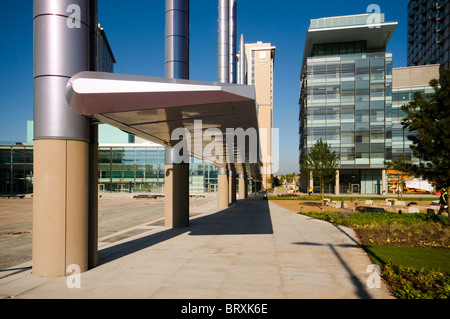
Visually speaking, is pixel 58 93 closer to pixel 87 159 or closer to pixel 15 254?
pixel 87 159

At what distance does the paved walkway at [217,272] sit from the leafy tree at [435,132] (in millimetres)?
6643

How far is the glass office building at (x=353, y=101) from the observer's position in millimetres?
62562

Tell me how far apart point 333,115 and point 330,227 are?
5232 centimetres

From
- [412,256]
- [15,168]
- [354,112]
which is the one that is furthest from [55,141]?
[15,168]

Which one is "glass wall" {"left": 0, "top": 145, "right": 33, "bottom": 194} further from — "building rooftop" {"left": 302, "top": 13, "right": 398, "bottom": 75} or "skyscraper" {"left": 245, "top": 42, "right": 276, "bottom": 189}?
"skyscraper" {"left": 245, "top": 42, "right": 276, "bottom": 189}

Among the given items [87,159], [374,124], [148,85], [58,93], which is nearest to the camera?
[148,85]

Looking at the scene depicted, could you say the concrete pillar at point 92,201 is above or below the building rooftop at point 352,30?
below

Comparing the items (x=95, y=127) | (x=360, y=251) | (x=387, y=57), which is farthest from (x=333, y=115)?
(x=95, y=127)

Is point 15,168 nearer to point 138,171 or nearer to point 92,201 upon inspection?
point 138,171

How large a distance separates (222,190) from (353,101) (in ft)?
145

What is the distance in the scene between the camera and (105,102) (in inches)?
275

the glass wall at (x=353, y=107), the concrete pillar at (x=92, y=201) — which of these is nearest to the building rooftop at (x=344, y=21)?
the glass wall at (x=353, y=107)

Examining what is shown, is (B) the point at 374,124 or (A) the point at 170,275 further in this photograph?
(B) the point at 374,124

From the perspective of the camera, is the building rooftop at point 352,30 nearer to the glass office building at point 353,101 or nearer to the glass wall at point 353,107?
the glass office building at point 353,101
